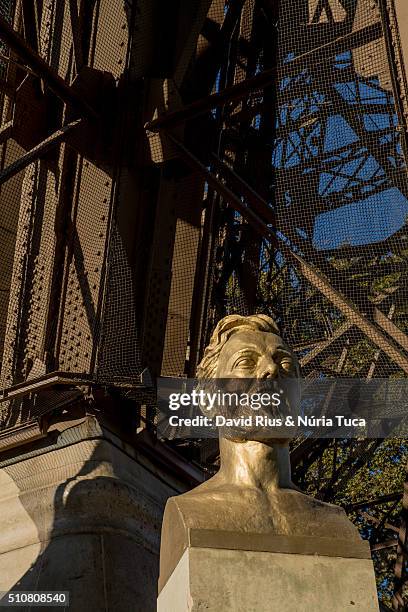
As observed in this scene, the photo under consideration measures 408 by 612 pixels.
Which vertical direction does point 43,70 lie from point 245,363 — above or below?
above

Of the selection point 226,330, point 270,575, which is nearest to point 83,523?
point 226,330

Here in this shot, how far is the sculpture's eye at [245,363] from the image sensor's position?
4949 millimetres

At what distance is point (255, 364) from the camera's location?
4953mm

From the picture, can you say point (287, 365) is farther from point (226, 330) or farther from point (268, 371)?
point (226, 330)

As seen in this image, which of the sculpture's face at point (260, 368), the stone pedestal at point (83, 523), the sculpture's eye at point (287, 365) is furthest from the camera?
the stone pedestal at point (83, 523)

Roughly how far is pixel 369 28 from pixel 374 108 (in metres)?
1.21

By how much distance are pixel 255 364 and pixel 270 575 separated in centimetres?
104

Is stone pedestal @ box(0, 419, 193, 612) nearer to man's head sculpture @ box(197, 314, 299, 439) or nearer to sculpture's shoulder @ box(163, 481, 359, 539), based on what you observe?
man's head sculpture @ box(197, 314, 299, 439)

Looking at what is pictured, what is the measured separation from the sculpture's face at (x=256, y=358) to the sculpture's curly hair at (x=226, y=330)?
15 cm

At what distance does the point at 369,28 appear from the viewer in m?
9.11

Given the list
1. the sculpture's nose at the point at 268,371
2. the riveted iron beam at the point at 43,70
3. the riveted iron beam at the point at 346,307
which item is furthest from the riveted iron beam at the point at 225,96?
the sculpture's nose at the point at 268,371

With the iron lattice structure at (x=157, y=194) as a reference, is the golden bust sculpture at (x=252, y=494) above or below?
below

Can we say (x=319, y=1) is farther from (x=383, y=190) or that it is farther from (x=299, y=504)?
(x=299, y=504)

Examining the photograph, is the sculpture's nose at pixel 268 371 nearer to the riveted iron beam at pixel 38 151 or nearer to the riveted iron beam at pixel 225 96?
the riveted iron beam at pixel 38 151
